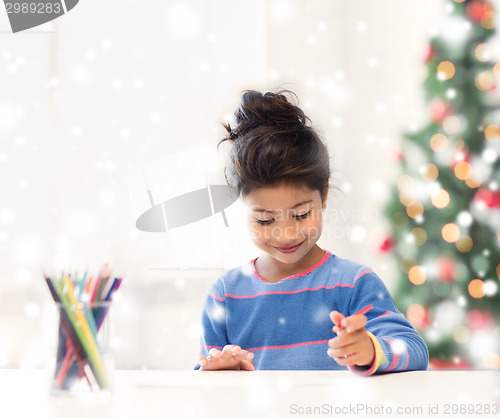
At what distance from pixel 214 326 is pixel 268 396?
1.80 ft

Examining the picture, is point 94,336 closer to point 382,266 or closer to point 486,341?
point 486,341

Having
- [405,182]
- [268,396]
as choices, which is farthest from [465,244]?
[268,396]

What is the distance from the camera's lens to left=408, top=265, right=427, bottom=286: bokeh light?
197 centimetres

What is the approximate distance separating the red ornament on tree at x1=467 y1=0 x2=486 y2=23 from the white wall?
468mm

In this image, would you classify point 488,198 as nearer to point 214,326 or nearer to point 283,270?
point 283,270

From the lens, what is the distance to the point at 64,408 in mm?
596

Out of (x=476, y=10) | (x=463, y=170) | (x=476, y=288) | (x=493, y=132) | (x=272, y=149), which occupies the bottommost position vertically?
(x=476, y=288)

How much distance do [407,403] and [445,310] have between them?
1.43 m

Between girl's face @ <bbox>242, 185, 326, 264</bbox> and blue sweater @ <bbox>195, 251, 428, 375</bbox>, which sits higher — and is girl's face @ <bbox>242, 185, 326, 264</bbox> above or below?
above

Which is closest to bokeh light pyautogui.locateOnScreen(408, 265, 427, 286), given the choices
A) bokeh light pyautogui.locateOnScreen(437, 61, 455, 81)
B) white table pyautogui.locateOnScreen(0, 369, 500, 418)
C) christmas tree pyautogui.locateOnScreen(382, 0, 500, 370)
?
christmas tree pyautogui.locateOnScreen(382, 0, 500, 370)

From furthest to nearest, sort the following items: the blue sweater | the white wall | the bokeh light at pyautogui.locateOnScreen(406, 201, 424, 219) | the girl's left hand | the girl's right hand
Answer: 1. the white wall
2. the bokeh light at pyautogui.locateOnScreen(406, 201, 424, 219)
3. the blue sweater
4. the girl's right hand
5. the girl's left hand

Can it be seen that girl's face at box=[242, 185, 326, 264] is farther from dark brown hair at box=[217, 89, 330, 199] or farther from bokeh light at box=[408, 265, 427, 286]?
bokeh light at box=[408, 265, 427, 286]

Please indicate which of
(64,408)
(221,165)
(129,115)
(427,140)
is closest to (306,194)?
(64,408)

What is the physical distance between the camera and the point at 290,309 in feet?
3.78
